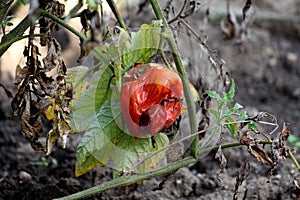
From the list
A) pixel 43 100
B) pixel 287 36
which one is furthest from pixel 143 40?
pixel 287 36

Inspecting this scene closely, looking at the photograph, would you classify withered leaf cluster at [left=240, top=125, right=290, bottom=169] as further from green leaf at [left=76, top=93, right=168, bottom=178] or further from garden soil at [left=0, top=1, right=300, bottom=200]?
green leaf at [left=76, top=93, right=168, bottom=178]

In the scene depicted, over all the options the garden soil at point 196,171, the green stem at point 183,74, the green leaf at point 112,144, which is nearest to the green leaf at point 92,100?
the green leaf at point 112,144

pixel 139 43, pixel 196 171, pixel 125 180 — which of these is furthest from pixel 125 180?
pixel 196 171

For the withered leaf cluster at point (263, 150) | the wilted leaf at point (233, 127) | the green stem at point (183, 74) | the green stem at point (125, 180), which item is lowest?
the green stem at point (125, 180)

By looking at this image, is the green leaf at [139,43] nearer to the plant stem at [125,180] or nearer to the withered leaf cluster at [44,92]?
the withered leaf cluster at [44,92]

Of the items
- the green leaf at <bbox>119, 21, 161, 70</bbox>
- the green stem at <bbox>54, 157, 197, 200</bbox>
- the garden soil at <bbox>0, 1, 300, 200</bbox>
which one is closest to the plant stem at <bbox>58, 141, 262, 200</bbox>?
the green stem at <bbox>54, 157, 197, 200</bbox>

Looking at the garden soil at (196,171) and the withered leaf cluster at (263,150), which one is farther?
the garden soil at (196,171)

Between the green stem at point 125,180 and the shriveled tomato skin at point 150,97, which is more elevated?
the shriveled tomato skin at point 150,97
